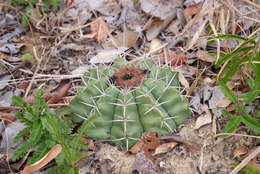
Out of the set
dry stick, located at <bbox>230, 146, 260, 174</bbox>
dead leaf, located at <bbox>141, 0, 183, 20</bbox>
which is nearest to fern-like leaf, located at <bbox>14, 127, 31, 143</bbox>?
dry stick, located at <bbox>230, 146, 260, 174</bbox>

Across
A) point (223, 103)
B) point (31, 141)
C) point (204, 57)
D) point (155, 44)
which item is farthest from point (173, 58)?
point (31, 141)

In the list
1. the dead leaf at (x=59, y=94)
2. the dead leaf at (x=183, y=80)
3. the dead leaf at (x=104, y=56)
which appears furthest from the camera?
the dead leaf at (x=104, y=56)

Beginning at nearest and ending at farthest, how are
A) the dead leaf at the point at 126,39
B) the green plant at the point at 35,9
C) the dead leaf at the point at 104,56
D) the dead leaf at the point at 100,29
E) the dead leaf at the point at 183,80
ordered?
the dead leaf at the point at 183,80 → the dead leaf at the point at 104,56 → the dead leaf at the point at 126,39 → the dead leaf at the point at 100,29 → the green plant at the point at 35,9

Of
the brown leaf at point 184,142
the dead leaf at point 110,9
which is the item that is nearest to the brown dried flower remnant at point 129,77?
the brown leaf at point 184,142

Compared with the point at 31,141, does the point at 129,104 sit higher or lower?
higher

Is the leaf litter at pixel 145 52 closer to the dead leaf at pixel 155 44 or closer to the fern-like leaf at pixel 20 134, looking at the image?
the dead leaf at pixel 155 44

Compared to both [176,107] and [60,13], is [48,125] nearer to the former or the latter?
[176,107]

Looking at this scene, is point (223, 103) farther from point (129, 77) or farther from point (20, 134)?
point (20, 134)
